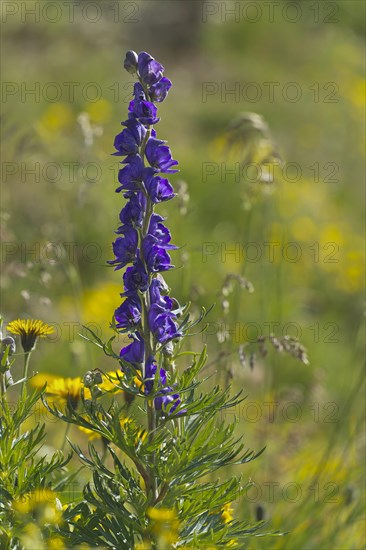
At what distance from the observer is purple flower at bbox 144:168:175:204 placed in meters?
1.54

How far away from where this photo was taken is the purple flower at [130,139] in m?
1.55

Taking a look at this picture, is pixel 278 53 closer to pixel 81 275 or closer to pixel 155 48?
pixel 155 48

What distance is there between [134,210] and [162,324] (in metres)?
0.22

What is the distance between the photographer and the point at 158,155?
5.11ft

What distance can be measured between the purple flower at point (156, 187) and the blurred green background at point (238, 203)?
0.46 m

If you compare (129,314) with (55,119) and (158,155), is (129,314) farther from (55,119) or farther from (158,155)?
(55,119)

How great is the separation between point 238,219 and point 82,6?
874 cm

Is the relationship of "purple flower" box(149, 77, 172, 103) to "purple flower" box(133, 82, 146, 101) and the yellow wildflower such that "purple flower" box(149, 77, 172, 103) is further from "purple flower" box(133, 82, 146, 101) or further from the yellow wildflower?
the yellow wildflower

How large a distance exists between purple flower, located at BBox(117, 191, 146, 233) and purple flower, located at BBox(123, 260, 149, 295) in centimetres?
8

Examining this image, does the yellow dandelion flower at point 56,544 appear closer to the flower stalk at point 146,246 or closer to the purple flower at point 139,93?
the flower stalk at point 146,246

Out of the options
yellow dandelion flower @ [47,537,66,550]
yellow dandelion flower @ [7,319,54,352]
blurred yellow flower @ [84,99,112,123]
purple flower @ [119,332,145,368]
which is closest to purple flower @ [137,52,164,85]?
purple flower @ [119,332,145,368]

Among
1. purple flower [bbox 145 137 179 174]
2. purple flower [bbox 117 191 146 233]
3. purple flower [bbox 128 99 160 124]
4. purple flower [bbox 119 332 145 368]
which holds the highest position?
purple flower [bbox 128 99 160 124]

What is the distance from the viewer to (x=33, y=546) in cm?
114

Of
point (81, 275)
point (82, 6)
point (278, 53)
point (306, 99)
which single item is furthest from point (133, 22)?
point (81, 275)
